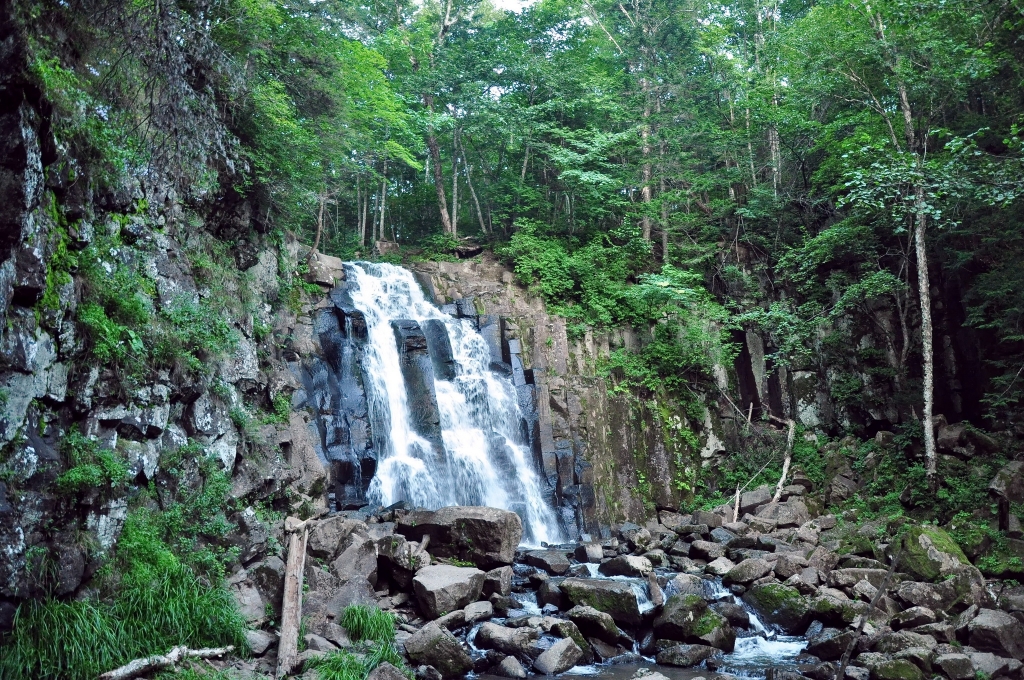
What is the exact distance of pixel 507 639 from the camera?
7785 mm

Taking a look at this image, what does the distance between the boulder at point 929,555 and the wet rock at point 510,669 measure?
5.83 meters

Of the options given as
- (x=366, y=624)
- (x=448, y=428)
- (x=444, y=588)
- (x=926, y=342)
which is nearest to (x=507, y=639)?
(x=444, y=588)

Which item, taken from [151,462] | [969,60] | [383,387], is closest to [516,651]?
[151,462]

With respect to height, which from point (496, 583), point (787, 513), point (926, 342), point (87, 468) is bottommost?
point (496, 583)

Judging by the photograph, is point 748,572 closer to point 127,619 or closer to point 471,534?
point 471,534

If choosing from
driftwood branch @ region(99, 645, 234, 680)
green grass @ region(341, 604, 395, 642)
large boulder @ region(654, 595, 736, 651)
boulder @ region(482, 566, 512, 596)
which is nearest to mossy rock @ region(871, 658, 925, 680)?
large boulder @ region(654, 595, 736, 651)

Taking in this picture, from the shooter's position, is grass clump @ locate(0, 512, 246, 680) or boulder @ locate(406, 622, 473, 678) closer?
grass clump @ locate(0, 512, 246, 680)

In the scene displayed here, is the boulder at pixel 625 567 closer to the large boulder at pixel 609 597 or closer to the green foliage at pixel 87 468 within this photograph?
the large boulder at pixel 609 597

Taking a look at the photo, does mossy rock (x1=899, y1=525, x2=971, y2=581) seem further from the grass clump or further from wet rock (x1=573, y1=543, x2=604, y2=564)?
the grass clump

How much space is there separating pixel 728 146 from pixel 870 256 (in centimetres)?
587

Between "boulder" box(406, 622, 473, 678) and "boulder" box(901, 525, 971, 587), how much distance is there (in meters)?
6.47

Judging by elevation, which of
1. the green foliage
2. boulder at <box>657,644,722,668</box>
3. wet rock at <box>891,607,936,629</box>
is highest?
the green foliage

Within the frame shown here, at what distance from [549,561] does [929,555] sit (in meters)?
5.86

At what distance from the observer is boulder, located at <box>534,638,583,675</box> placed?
742 centimetres
